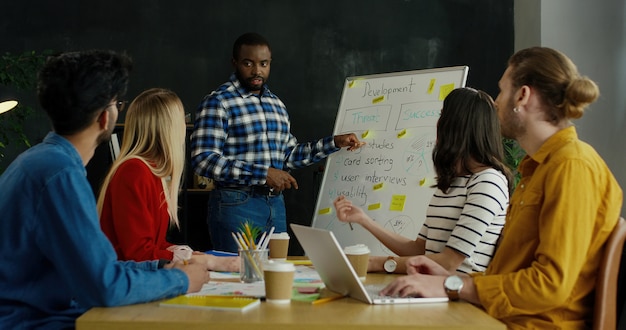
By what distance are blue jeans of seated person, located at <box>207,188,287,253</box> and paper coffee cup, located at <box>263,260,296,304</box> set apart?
6.96 feet

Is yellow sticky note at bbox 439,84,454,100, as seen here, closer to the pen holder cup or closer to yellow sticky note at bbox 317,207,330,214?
yellow sticky note at bbox 317,207,330,214

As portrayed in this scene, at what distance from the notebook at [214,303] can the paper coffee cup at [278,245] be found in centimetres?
70

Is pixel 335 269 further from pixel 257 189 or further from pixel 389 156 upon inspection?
pixel 389 156

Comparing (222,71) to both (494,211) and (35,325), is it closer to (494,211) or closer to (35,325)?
(494,211)

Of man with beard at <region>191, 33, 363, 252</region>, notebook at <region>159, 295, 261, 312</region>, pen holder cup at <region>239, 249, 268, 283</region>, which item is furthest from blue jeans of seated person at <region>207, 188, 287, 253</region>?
notebook at <region>159, 295, 261, 312</region>

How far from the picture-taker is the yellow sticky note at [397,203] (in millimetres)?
3975

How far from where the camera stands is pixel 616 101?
4805 millimetres

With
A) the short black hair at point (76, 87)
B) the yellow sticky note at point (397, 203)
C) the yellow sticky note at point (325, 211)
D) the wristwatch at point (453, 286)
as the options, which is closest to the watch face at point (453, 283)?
the wristwatch at point (453, 286)

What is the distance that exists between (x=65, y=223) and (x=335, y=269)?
0.60 metres

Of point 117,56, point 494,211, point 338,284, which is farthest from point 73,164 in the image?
point 494,211

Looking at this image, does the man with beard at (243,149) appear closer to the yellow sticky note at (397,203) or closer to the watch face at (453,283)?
the yellow sticky note at (397,203)

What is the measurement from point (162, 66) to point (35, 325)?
485 centimetres

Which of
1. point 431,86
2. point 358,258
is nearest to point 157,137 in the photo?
point 358,258

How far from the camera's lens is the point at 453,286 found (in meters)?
1.73
